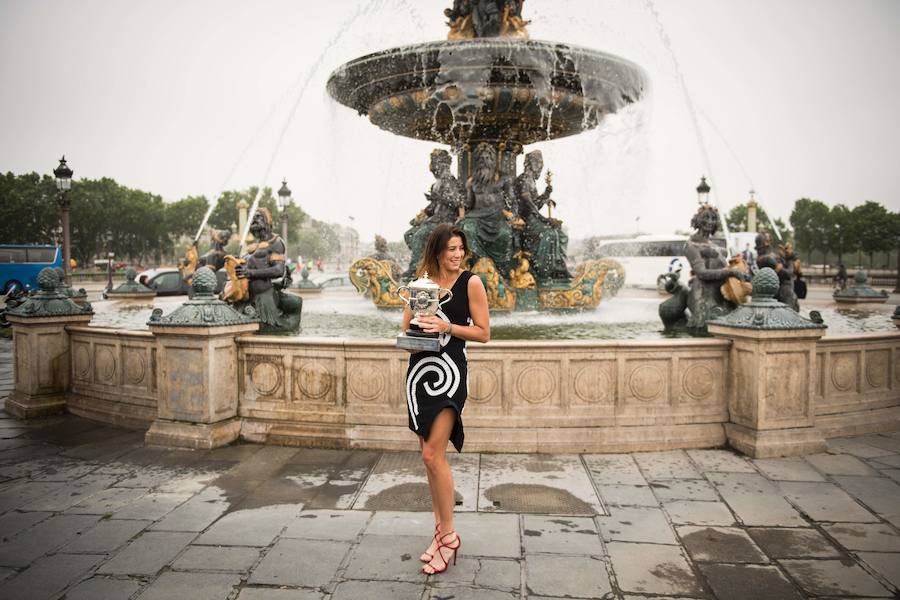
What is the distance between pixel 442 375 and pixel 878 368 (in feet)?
17.5

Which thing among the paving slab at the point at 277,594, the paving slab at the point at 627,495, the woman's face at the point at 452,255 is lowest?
the paving slab at the point at 627,495

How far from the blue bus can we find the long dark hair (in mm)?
37016

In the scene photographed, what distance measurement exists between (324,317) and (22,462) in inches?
246

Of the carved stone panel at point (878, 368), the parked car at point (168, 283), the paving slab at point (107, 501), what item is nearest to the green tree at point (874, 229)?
the parked car at point (168, 283)

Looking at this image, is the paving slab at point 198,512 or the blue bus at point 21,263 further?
the blue bus at point 21,263

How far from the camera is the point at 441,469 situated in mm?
3621

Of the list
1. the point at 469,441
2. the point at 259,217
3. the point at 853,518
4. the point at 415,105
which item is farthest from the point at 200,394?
A: the point at 415,105

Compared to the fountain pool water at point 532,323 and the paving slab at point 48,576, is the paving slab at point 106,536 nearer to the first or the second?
the paving slab at point 48,576

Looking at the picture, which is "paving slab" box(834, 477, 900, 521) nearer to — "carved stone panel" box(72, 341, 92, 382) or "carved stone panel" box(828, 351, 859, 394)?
"carved stone panel" box(828, 351, 859, 394)

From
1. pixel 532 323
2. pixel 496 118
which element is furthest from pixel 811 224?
pixel 532 323

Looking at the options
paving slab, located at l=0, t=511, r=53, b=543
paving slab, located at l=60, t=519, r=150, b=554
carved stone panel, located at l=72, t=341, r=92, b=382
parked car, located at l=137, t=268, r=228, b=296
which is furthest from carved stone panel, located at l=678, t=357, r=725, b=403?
parked car, located at l=137, t=268, r=228, b=296

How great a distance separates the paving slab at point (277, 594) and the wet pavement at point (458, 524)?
1 centimetres

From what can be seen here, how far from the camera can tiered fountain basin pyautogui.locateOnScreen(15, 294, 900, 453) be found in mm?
5758

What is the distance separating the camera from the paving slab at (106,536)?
3.84 meters
